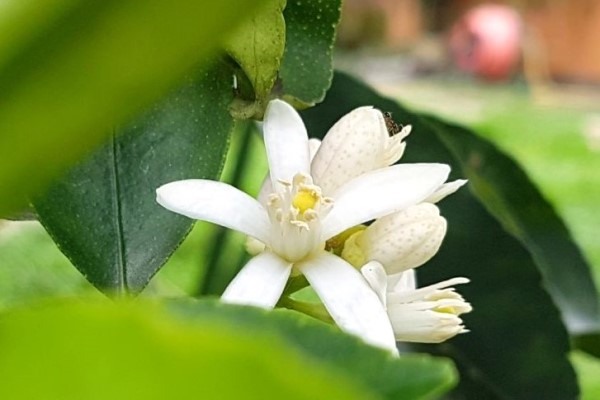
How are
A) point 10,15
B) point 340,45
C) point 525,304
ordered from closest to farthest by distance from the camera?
point 10,15, point 525,304, point 340,45

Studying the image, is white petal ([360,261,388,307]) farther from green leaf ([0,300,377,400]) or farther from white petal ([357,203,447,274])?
green leaf ([0,300,377,400])

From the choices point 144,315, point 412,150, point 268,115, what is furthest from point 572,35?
point 144,315

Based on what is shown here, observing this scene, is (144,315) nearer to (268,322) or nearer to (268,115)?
(268,322)

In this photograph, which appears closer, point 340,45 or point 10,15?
point 10,15

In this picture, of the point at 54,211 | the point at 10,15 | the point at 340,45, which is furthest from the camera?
the point at 340,45

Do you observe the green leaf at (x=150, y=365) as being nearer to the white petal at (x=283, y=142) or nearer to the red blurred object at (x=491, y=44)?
the white petal at (x=283, y=142)

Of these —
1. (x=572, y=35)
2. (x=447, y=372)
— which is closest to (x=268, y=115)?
(x=447, y=372)

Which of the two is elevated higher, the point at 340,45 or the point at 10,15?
the point at 340,45
